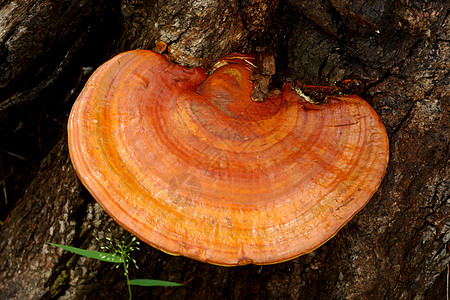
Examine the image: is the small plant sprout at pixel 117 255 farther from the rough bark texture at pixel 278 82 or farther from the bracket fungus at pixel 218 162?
the bracket fungus at pixel 218 162

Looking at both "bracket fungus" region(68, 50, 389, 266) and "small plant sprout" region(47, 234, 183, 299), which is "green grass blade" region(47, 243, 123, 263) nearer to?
"small plant sprout" region(47, 234, 183, 299)

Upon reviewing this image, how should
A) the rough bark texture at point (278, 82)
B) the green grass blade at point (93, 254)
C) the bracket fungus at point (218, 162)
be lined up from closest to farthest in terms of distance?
the bracket fungus at point (218, 162) < the rough bark texture at point (278, 82) < the green grass blade at point (93, 254)

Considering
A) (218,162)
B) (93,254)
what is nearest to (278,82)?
(218,162)

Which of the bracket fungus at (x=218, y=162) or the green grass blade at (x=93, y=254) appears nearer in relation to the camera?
the bracket fungus at (x=218, y=162)

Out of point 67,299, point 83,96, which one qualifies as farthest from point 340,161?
point 67,299

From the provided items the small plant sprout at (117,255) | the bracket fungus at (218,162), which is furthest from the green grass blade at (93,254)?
the bracket fungus at (218,162)

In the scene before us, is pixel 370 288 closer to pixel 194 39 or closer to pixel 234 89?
pixel 234 89
